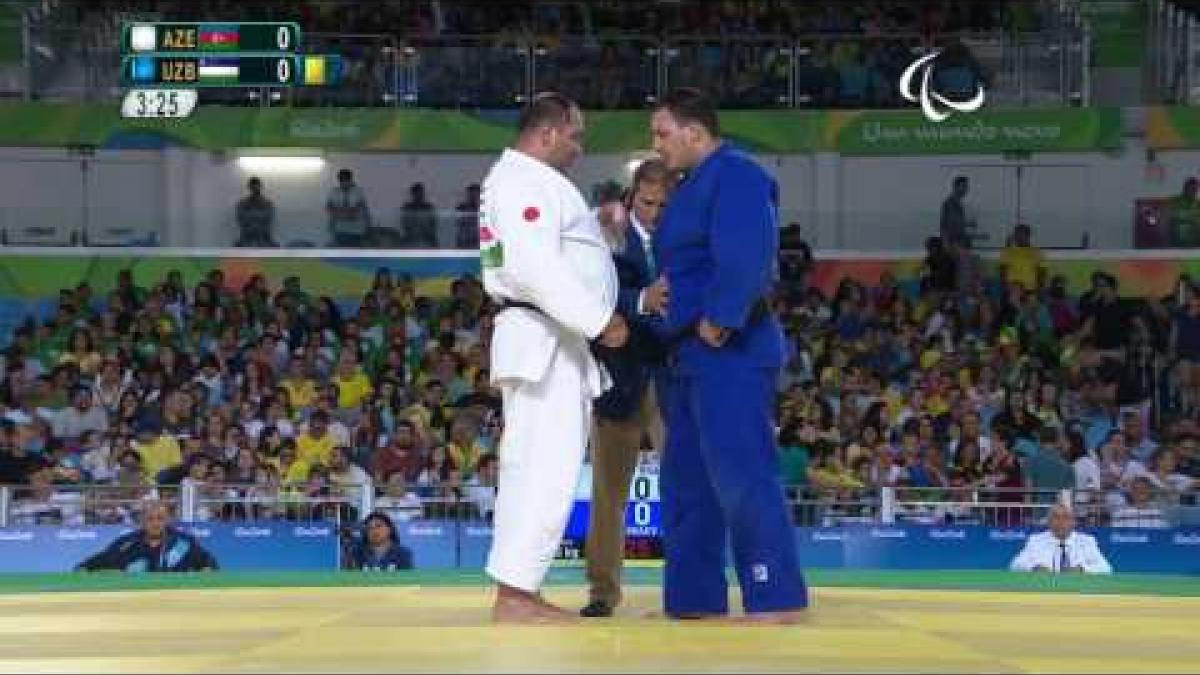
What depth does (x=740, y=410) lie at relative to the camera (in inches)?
302

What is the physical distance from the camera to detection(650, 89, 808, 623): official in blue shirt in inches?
300

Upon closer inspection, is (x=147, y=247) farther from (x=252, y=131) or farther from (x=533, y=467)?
(x=533, y=467)

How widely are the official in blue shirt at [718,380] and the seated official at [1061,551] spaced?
252 inches

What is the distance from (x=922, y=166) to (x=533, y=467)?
21214 millimetres

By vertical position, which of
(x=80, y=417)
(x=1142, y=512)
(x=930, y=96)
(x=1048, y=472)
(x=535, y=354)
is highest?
(x=930, y=96)

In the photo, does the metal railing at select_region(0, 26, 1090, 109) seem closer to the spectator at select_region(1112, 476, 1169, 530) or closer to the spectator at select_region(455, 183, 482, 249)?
the spectator at select_region(455, 183, 482, 249)

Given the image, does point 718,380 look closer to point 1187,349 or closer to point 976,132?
point 1187,349

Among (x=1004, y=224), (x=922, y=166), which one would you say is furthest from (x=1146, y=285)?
(x=922, y=166)

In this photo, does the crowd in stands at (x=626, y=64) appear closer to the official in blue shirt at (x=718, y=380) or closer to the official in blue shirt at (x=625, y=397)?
the official in blue shirt at (x=625, y=397)

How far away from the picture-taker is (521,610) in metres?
7.59

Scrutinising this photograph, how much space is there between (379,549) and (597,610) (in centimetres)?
704

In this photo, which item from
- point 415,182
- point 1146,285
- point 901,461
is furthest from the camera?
point 415,182

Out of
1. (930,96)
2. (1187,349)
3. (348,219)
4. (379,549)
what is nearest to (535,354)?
(379,549)

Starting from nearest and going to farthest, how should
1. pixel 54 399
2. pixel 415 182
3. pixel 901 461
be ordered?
pixel 901 461
pixel 54 399
pixel 415 182
